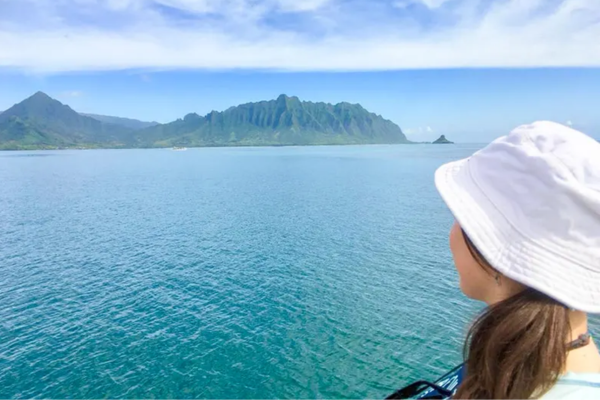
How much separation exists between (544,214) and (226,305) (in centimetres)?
2712

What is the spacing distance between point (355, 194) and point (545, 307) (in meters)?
73.7

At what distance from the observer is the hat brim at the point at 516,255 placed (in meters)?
1.67

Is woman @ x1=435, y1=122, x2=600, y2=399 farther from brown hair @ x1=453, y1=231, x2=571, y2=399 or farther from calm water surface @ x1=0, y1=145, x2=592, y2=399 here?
calm water surface @ x1=0, y1=145, x2=592, y2=399

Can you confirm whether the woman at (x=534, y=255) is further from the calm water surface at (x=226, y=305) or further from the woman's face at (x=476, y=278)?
the calm water surface at (x=226, y=305)

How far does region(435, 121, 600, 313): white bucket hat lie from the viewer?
1650mm

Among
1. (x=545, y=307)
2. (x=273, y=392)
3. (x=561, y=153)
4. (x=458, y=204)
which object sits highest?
(x=561, y=153)

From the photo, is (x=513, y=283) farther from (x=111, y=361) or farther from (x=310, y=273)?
(x=310, y=273)

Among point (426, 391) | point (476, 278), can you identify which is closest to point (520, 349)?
point (476, 278)

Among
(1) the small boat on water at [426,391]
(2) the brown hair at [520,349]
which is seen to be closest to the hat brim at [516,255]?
(2) the brown hair at [520,349]

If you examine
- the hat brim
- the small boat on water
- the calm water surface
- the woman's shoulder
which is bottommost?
the calm water surface

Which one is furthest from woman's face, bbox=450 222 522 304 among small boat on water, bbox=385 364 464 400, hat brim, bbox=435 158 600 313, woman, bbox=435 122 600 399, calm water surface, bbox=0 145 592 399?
calm water surface, bbox=0 145 592 399

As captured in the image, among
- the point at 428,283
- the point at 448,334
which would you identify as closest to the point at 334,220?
the point at 428,283

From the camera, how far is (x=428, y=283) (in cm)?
3000

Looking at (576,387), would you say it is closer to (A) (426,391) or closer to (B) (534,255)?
(B) (534,255)
